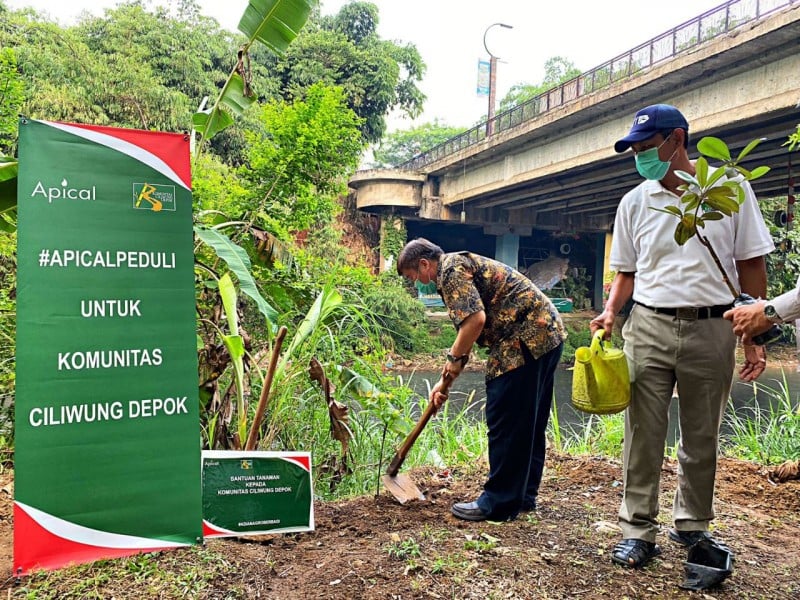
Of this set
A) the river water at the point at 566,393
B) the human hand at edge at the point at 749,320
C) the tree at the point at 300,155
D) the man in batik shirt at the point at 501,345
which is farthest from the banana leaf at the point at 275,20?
the river water at the point at 566,393

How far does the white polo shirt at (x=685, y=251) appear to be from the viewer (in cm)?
228

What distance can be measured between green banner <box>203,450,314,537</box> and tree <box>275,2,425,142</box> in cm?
1780

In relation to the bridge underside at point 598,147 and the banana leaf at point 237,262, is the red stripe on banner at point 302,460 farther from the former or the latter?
the bridge underside at point 598,147

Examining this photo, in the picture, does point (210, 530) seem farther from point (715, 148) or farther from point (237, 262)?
point (715, 148)

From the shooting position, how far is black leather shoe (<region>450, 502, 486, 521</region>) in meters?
2.85

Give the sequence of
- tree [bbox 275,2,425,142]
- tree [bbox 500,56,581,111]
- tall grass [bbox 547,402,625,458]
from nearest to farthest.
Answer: tall grass [bbox 547,402,625,458], tree [bbox 275,2,425,142], tree [bbox 500,56,581,111]

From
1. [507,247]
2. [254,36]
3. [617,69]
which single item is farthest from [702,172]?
[507,247]

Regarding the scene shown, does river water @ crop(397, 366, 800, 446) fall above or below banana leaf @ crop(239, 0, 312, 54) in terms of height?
below

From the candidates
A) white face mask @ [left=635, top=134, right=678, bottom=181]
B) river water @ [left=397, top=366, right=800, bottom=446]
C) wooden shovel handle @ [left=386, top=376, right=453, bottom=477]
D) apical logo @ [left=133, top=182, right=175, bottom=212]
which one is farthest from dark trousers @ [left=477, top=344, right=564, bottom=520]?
river water @ [left=397, top=366, right=800, bottom=446]

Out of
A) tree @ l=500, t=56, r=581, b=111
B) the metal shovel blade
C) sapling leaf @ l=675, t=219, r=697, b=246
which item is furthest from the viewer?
tree @ l=500, t=56, r=581, b=111

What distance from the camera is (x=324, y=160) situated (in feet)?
18.3

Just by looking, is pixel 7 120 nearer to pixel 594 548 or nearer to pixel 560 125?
pixel 594 548

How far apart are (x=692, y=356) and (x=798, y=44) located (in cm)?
813

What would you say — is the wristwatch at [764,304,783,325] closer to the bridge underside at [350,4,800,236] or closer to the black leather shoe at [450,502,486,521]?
the black leather shoe at [450,502,486,521]
